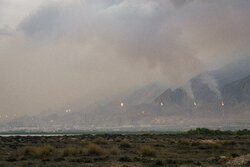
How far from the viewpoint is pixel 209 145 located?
47062 millimetres

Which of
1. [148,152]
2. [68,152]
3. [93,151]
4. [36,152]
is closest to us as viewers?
[36,152]

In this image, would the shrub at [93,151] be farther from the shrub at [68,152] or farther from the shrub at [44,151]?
the shrub at [44,151]

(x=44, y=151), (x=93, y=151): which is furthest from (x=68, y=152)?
(x=93, y=151)

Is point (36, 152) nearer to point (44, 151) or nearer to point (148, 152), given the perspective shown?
point (44, 151)

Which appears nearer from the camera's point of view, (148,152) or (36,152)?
(36,152)

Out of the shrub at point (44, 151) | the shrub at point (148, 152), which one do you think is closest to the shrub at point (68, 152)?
the shrub at point (44, 151)

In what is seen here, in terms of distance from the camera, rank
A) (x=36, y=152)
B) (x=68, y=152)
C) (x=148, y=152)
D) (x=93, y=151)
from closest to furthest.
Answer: (x=36, y=152), (x=68, y=152), (x=148, y=152), (x=93, y=151)

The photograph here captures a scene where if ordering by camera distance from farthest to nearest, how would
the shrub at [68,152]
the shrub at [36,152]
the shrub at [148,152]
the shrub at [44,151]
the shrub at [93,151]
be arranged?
the shrub at [93,151], the shrub at [148,152], the shrub at [68,152], the shrub at [44,151], the shrub at [36,152]

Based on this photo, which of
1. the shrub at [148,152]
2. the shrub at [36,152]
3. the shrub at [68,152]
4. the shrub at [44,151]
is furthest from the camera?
the shrub at [148,152]

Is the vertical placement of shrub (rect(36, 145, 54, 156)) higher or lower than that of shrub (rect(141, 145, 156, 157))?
higher

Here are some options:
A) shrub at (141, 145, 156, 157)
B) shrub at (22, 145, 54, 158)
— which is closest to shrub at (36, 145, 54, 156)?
shrub at (22, 145, 54, 158)

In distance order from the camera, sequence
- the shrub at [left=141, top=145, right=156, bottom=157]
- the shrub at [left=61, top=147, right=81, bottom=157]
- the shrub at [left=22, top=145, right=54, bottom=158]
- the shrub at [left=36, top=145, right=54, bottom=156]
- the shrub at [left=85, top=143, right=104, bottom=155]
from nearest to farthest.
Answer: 1. the shrub at [left=22, top=145, right=54, bottom=158]
2. the shrub at [left=36, top=145, right=54, bottom=156]
3. the shrub at [left=61, top=147, right=81, bottom=157]
4. the shrub at [left=141, top=145, right=156, bottom=157]
5. the shrub at [left=85, top=143, right=104, bottom=155]

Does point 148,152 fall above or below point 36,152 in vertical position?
below

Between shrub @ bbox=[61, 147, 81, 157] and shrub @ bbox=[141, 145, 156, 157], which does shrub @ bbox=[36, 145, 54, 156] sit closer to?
shrub @ bbox=[61, 147, 81, 157]
